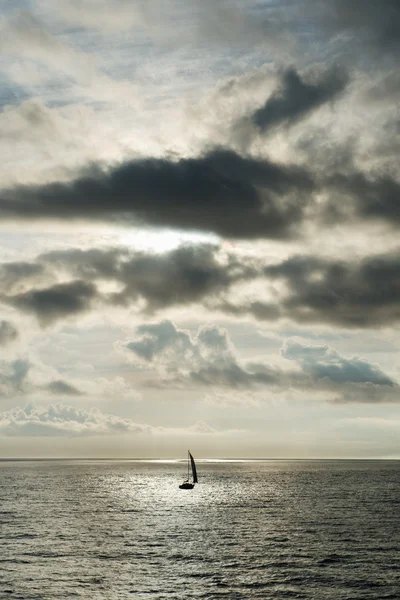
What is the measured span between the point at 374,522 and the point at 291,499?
192ft

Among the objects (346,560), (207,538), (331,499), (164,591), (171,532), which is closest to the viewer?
(164,591)

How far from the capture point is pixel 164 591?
63.8 m

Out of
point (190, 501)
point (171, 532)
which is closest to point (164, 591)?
point (171, 532)

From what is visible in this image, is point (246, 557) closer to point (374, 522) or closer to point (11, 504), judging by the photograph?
point (374, 522)

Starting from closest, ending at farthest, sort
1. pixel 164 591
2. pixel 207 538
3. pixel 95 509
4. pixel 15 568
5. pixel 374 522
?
1. pixel 164 591
2. pixel 15 568
3. pixel 207 538
4. pixel 374 522
5. pixel 95 509

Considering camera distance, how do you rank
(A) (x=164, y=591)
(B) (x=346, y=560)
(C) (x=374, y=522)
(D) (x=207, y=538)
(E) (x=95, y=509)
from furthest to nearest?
(E) (x=95, y=509), (C) (x=374, y=522), (D) (x=207, y=538), (B) (x=346, y=560), (A) (x=164, y=591)

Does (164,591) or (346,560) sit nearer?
(164,591)

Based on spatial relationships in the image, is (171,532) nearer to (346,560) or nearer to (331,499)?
(346,560)

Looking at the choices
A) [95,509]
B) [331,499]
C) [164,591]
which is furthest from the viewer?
[331,499]

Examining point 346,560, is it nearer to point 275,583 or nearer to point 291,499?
point 275,583

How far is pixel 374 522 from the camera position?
119m

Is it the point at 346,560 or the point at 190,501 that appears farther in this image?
the point at 190,501

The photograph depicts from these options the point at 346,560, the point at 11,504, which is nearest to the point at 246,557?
the point at 346,560

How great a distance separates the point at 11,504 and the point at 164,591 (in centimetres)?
10013
